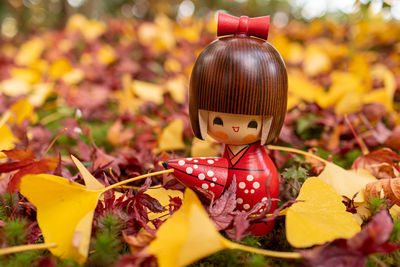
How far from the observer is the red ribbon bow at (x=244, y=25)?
954 millimetres

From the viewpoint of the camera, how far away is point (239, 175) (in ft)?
3.05

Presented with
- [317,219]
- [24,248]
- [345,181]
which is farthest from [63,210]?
[345,181]

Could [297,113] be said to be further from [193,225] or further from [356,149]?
[193,225]

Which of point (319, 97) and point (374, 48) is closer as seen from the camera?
point (319, 97)

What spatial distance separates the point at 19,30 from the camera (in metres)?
4.62

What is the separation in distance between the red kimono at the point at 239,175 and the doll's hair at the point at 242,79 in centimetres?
13

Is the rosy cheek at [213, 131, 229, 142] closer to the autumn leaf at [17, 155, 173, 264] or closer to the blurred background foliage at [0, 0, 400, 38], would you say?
the autumn leaf at [17, 155, 173, 264]

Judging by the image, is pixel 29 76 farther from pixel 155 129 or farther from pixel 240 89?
pixel 240 89

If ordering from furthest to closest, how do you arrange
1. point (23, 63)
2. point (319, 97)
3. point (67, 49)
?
point (67, 49) → point (23, 63) → point (319, 97)

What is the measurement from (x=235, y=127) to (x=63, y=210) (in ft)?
1.66

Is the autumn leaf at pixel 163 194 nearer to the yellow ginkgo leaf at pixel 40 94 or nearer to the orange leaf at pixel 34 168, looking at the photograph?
the orange leaf at pixel 34 168

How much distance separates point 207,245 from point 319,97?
1447 millimetres

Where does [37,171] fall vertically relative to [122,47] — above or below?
below

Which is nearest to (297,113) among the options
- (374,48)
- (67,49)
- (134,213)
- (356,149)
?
(356,149)
